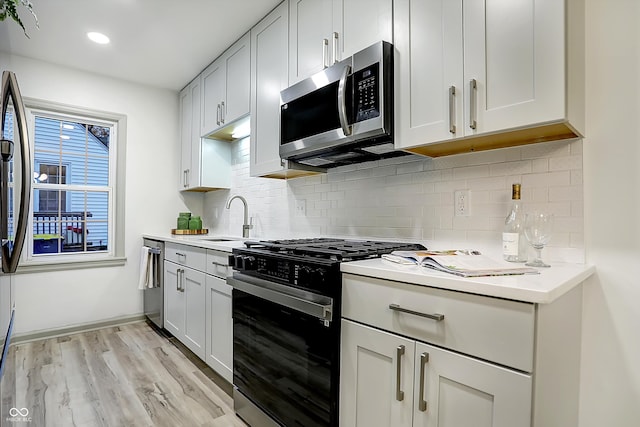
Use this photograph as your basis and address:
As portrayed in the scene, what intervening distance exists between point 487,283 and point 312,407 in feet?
3.14

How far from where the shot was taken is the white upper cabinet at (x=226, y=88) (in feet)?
8.89

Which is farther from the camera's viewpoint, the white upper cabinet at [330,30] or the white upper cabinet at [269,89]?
the white upper cabinet at [269,89]

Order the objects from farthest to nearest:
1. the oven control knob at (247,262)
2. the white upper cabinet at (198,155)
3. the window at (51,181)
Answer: the white upper cabinet at (198,155)
the window at (51,181)
the oven control knob at (247,262)

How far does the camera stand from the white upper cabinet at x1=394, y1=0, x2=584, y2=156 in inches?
44.6

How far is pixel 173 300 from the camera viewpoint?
3.02 metres

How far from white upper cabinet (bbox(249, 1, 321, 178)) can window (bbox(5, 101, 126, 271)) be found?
198 cm

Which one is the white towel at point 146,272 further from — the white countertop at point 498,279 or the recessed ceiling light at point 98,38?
the white countertop at point 498,279

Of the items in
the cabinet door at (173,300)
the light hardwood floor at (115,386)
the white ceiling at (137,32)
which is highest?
the white ceiling at (137,32)

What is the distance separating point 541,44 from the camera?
1146 millimetres

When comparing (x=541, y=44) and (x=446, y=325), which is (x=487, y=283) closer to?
(x=446, y=325)

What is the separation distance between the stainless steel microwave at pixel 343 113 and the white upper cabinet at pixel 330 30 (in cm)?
9

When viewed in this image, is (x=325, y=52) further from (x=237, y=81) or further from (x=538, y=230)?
(x=538, y=230)

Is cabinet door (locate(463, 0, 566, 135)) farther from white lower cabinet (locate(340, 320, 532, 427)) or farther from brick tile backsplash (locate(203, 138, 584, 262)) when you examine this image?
white lower cabinet (locate(340, 320, 532, 427))

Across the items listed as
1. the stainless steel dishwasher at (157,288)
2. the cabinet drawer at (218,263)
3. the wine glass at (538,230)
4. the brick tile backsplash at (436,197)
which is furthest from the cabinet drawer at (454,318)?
the stainless steel dishwasher at (157,288)
